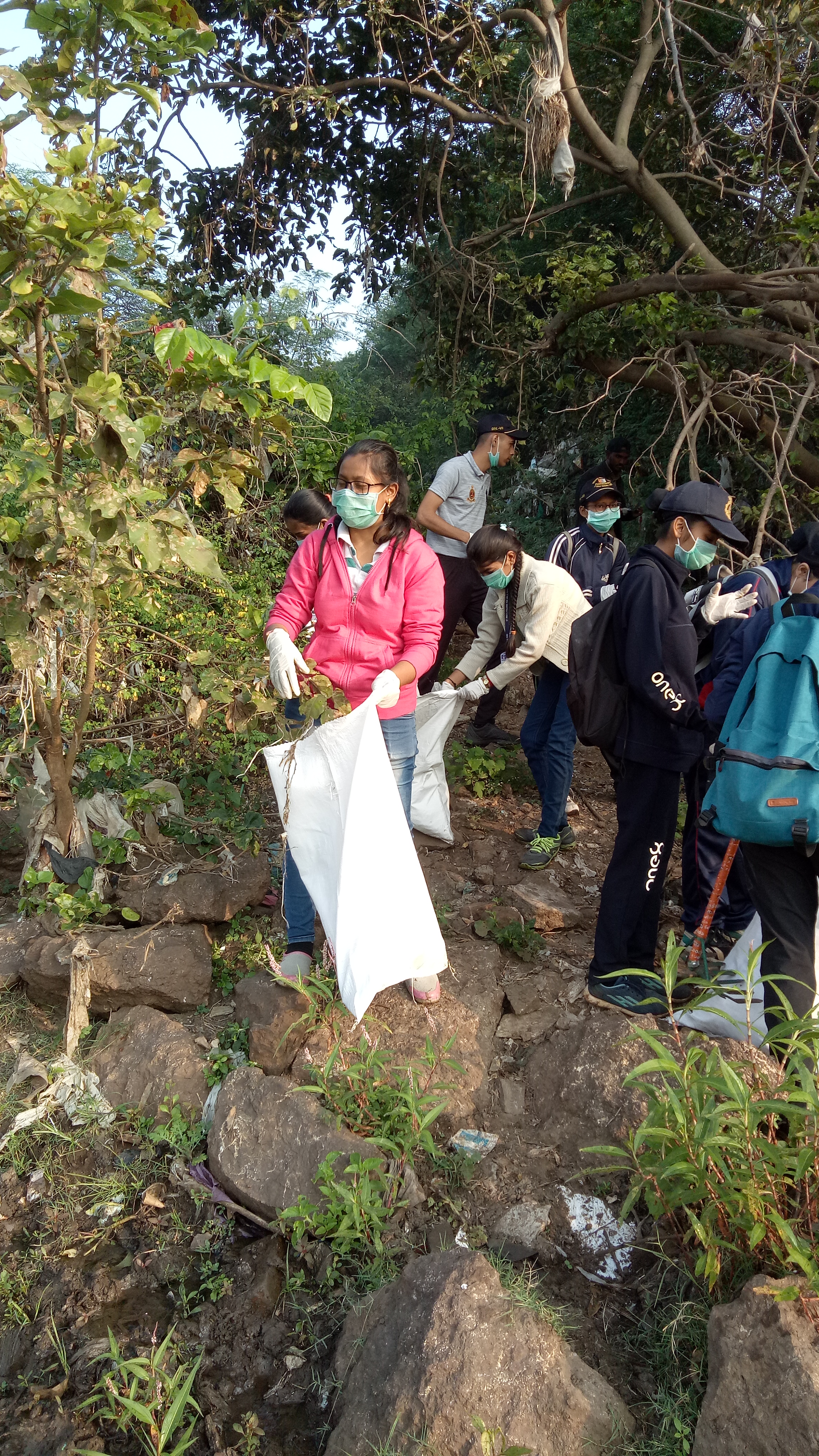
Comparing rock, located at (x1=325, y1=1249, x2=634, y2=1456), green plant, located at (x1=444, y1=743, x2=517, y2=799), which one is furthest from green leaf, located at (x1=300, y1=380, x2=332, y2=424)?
green plant, located at (x1=444, y1=743, x2=517, y2=799)

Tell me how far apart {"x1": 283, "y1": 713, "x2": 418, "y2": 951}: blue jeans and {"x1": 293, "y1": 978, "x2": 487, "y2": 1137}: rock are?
1.07 ft

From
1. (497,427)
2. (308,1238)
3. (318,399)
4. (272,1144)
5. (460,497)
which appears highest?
(497,427)

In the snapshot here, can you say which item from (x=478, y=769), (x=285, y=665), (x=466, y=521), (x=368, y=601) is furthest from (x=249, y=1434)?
(x=466, y=521)

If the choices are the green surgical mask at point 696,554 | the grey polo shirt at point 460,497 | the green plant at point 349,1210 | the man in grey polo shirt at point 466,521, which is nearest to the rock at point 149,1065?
the green plant at point 349,1210

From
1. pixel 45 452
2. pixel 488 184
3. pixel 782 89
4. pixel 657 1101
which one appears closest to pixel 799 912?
pixel 657 1101

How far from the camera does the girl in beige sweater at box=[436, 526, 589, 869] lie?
3.88 m

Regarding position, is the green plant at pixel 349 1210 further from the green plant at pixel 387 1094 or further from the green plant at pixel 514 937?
the green plant at pixel 514 937

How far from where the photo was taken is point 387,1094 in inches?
105

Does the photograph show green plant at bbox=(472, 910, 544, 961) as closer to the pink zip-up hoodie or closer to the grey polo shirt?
the pink zip-up hoodie

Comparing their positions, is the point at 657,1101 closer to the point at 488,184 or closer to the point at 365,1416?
the point at 365,1416

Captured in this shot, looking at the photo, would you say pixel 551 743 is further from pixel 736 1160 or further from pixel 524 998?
pixel 736 1160

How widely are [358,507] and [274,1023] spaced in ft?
5.36

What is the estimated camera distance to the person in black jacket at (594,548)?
4.25 m

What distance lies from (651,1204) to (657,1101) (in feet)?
0.77
